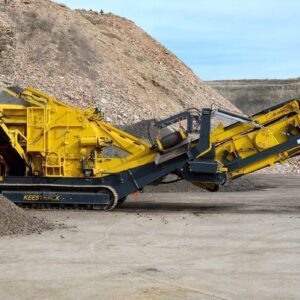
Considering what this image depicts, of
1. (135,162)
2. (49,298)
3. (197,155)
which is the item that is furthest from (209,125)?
(49,298)

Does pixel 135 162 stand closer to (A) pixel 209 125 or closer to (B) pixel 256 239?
(A) pixel 209 125

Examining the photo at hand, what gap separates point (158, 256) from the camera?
10164 millimetres

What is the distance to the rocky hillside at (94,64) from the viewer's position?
35.6 m

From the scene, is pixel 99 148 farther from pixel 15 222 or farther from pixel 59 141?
pixel 15 222

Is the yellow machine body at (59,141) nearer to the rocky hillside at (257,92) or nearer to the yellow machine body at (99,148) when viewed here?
the yellow machine body at (99,148)

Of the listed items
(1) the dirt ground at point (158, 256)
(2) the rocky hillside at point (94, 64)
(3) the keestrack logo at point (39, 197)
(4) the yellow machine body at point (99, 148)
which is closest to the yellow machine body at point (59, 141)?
(4) the yellow machine body at point (99, 148)

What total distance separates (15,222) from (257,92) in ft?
243

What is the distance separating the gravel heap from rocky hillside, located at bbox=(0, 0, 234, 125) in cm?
2067

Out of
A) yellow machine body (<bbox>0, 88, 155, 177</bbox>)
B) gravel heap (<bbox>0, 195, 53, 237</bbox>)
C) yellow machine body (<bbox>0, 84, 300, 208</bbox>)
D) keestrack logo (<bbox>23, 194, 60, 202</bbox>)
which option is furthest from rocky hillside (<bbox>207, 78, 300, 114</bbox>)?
gravel heap (<bbox>0, 195, 53, 237</bbox>)

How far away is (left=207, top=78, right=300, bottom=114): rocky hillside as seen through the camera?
8056 cm

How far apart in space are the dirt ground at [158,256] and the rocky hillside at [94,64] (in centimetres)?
1891

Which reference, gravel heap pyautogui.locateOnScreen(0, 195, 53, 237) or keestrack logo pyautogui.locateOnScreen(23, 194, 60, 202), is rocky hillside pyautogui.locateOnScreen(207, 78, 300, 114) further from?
gravel heap pyautogui.locateOnScreen(0, 195, 53, 237)

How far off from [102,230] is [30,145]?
3.75m

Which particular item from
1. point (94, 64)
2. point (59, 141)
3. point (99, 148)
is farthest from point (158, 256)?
point (94, 64)
